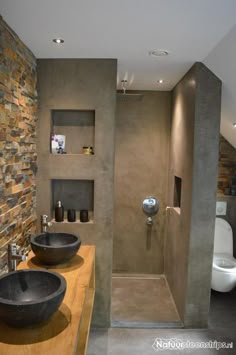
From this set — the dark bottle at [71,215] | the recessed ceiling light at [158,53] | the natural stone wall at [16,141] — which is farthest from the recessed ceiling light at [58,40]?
the dark bottle at [71,215]

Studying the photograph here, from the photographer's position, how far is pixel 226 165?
3844 mm

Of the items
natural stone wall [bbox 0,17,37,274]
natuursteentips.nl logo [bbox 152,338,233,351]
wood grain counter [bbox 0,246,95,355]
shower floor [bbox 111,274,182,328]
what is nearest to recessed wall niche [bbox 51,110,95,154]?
natural stone wall [bbox 0,17,37,274]

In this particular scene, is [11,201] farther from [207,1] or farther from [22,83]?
[207,1]

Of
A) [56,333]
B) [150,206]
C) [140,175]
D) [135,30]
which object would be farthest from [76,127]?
[56,333]

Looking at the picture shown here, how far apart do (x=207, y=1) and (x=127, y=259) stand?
3.22m

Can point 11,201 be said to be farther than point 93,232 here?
No

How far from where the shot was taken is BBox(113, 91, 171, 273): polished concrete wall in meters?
3.91

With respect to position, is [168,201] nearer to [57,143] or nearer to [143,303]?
[143,303]

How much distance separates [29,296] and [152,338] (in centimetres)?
152

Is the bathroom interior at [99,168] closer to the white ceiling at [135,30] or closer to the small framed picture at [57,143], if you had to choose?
the small framed picture at [57,143]

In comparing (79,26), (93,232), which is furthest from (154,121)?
(79,26)

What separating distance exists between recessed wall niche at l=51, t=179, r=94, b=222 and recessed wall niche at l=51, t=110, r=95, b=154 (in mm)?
307

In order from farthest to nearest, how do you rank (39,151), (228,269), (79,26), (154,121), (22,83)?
(154,121), (228,269), (39,151), (22,83), (79,26)

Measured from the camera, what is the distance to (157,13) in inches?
68.8
